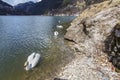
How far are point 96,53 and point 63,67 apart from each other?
23.6 feet

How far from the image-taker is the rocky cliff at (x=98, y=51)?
25.2 meters

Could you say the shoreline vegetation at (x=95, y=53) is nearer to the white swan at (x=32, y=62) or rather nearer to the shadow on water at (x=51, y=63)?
the shadow on water at (x=51, y=63)

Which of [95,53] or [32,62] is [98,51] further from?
[32,62]

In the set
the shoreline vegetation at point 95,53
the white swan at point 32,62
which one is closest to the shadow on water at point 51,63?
the white swan at point 32,62

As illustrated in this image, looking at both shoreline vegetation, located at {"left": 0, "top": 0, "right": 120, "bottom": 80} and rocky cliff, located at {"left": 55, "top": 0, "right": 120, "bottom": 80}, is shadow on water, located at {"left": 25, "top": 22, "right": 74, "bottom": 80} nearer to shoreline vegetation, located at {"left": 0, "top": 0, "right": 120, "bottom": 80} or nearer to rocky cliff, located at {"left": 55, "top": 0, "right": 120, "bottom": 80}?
shoreline vegetation, located at {"left": 0, "top": 0, "right": 120, "bottom": 80}

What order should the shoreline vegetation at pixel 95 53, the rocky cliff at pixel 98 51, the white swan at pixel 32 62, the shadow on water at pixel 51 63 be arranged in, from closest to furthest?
the shoreline vegetation at pixel 95 53 < the rocky cliff at pixel 98 51 < the shadow on water at pixel 51 63 < the white swan at pixel 32 62

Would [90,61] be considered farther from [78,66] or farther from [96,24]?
[96,24]

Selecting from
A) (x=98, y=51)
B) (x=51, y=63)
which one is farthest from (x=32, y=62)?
(x=98, y=51)

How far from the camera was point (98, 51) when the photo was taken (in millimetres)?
34094

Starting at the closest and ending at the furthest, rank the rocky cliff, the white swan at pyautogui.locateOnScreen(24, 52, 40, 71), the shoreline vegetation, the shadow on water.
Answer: the shoreline vegetation < the rocky cliff < the shadow on water < the white swan at pyautogui.locateOnScreen(24, 52, 40, 71)

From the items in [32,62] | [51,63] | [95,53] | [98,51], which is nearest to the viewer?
[32,62]

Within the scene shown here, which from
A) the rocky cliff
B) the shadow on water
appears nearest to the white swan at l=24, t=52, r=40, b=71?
the shadow on water

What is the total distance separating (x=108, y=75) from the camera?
24.5m

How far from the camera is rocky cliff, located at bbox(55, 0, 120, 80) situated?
25203 millimetres
